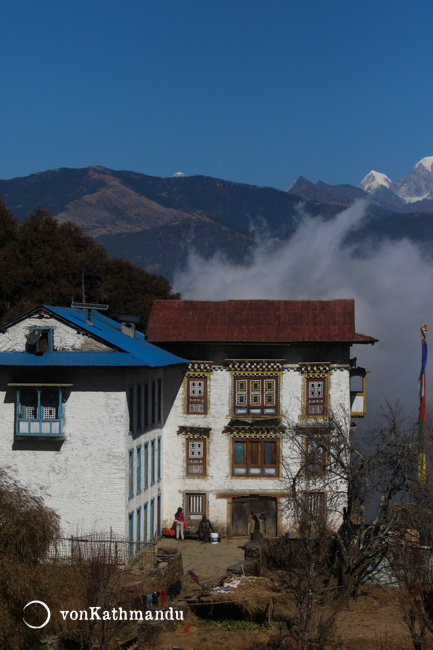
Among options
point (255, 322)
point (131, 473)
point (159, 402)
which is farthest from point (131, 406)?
point (255, 322)

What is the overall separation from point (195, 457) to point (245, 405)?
3867 millimetres

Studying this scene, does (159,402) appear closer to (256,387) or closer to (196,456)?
(196,456)

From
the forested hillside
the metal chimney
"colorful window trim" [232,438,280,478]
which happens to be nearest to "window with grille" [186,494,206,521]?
"colorful window trim" [232,438,280,478]

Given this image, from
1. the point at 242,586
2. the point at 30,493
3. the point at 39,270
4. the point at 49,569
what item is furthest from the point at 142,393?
the point at 39,270

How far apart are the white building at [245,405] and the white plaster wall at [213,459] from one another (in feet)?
0.17

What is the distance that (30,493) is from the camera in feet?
124

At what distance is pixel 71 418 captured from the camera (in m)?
38.4

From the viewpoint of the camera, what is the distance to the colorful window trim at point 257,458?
46.1m

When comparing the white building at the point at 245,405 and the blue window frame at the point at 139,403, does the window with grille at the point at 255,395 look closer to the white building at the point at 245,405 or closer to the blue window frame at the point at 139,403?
the white building at the point at 245,405

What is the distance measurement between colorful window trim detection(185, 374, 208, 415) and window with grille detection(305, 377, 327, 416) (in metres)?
5.39

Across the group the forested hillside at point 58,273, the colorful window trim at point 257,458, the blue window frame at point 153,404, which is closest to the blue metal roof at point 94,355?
the blue window frame at point 153,404

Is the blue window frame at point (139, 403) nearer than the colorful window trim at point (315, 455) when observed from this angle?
No

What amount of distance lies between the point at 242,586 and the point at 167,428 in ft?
45.6

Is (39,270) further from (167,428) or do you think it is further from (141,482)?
(141,482)
